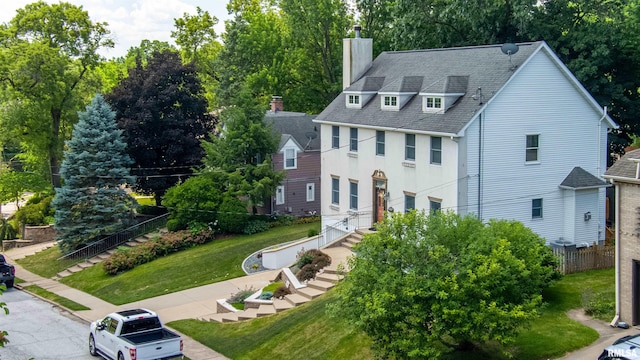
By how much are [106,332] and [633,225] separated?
1633 cm

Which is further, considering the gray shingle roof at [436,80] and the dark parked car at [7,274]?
the dark parked car at [7,274]

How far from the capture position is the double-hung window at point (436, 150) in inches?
1186

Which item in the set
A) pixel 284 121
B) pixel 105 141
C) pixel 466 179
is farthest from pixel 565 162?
pixel 105 141

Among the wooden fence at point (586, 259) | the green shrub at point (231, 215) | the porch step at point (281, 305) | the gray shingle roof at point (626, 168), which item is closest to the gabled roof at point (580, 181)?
the wooden fence at point (586, 259)

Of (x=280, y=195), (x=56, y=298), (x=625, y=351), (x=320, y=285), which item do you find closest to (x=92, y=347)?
(x=320, y=285)

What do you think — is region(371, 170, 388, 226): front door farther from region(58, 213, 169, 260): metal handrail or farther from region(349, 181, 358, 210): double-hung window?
region(58, 213, 169, 260): metal handrail

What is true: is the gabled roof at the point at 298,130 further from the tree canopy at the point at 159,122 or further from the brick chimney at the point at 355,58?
the brick chimney at the point at 355,58

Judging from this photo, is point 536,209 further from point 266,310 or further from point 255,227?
point 255,227

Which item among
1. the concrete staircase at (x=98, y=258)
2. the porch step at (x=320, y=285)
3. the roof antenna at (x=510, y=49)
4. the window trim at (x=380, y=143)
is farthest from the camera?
the concrete staircase at (x=98, y=258)

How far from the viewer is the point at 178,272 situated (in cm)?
Result: 3684

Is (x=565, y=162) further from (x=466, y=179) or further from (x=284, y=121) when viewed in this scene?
(x=284, y=121)

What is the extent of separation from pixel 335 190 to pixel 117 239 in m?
14.6

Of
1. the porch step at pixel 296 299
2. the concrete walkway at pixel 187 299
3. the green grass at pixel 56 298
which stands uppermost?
the porch step at pixel 296 299

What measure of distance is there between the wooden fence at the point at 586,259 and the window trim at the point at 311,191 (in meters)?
24.5
